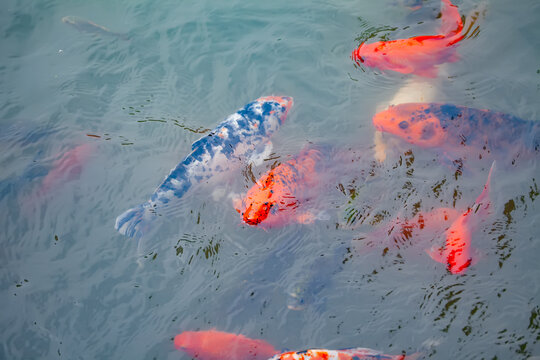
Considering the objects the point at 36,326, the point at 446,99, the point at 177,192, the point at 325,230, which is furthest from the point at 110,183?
the point at 446,99

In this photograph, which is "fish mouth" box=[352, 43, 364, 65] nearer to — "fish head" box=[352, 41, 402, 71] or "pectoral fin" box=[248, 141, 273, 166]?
"fish head" box=[352, 41, 402, 71]

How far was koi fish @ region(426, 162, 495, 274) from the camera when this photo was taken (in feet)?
11.8

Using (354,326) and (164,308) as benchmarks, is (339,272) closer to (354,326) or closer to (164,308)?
(354,326)

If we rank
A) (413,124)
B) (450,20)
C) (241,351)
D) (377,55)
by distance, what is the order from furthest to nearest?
1. (450,20)
2. (377,55)
3. (413,124)
4. (241,351)

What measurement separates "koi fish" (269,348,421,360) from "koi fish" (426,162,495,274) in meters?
0.97

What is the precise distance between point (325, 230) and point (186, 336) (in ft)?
5.84

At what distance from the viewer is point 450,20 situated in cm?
565

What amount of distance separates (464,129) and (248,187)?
2.68 m

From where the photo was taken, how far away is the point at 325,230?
401 centimetres

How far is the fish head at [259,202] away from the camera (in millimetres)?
4078

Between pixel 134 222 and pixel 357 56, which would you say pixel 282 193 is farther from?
pixel 357 56

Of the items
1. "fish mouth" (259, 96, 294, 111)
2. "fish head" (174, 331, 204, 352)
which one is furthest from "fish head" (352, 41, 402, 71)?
"fish head" (174, 331, 204, 352)

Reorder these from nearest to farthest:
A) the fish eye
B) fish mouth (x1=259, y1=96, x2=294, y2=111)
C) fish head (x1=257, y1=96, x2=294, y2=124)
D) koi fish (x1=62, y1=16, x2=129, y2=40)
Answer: the fish eye, fish head (x1=257, y1=96, x2=294, y2=124), fish mouth (x1=259, y1=96, x2=294, y2=111), koi fish (x1=62, y1=16, x2=129, y2=40)

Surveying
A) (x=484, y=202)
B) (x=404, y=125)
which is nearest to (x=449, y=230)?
(x=484, y=202)
